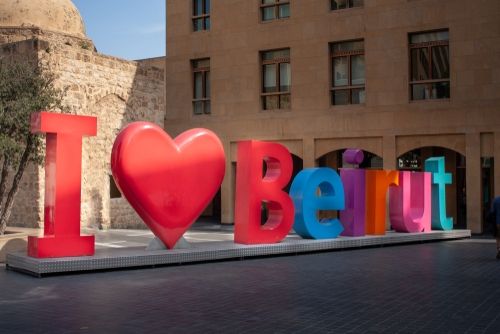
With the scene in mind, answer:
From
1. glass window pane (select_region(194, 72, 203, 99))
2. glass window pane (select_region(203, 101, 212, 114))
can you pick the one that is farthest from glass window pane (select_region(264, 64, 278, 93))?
glass window pane (select_region(194, 72, 203, 99))

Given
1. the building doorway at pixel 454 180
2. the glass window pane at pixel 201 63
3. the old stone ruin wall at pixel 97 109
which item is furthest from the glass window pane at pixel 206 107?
the building doorway at pixel 454 180

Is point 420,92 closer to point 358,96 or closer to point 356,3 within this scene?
point 358,96

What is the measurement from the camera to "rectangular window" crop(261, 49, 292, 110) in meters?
25.1

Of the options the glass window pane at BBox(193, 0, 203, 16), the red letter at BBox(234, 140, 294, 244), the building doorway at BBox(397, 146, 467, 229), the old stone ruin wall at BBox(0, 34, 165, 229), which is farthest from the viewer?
the glass window pane at BBox(193, 0, 203, 16)

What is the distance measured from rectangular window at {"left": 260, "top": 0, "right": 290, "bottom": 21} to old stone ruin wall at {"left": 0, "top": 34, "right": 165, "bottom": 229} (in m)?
5.24

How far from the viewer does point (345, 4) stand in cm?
2395

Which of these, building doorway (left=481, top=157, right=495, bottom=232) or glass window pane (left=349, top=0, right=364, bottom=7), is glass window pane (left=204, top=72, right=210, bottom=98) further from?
building doorway (left=481, top=157, right=495, bottom=232)

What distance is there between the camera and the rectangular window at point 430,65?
22.3 metres

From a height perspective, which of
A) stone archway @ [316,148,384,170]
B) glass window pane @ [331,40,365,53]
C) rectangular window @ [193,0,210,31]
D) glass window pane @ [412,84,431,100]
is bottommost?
stone archway @ [316,148,384,170]

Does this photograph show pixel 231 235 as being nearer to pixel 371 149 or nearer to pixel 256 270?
pixel 371 149

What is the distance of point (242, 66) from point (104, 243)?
35.0ft

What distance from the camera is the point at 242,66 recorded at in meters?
25.8

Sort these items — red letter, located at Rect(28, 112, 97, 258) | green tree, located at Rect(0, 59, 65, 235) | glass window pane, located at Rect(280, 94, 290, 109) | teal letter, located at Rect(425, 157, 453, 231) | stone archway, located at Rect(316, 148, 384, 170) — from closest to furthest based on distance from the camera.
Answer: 1. red letter, located at Rect(28, 112, 97, 258)
2. green tree, located at Rect(0, 59, 65, 235)
3. teal letter, located at Rect(425, 157, 453, 231)
4. stone archway, located at Rect(316, 148, 384, 170)
5. glass window pane, located at Rect(280, 94, 290, 109)

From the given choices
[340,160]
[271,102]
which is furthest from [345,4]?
[340,160]
